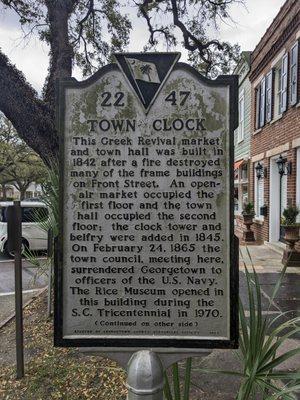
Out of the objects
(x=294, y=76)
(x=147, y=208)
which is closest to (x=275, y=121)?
(x=294, y=76)

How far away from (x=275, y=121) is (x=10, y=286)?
802cm

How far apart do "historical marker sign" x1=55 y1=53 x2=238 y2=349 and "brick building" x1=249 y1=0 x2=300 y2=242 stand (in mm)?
7772

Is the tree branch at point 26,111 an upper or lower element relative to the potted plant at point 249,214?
upper

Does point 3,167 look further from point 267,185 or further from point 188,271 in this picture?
point 188,271

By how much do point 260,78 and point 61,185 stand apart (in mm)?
12125

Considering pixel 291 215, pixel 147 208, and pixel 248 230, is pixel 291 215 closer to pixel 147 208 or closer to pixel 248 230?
pixel 248 230

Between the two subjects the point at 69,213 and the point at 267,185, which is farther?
the point at 267,185

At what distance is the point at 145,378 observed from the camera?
6.37ft

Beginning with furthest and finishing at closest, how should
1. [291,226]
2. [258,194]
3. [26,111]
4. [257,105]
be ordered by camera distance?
[258,194]
[257,105]
[291,226]
[26,111]

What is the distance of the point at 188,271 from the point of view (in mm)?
2123

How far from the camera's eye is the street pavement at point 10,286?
22.0 ft

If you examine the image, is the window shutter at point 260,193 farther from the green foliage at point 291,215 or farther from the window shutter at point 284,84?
the green foliage at point 291,215

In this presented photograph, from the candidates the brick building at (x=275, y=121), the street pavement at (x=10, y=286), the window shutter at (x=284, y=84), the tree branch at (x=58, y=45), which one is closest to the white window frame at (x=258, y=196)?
the brick building at (x=275, y=121)

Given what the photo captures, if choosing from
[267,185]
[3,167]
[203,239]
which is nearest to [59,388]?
[203,239]
